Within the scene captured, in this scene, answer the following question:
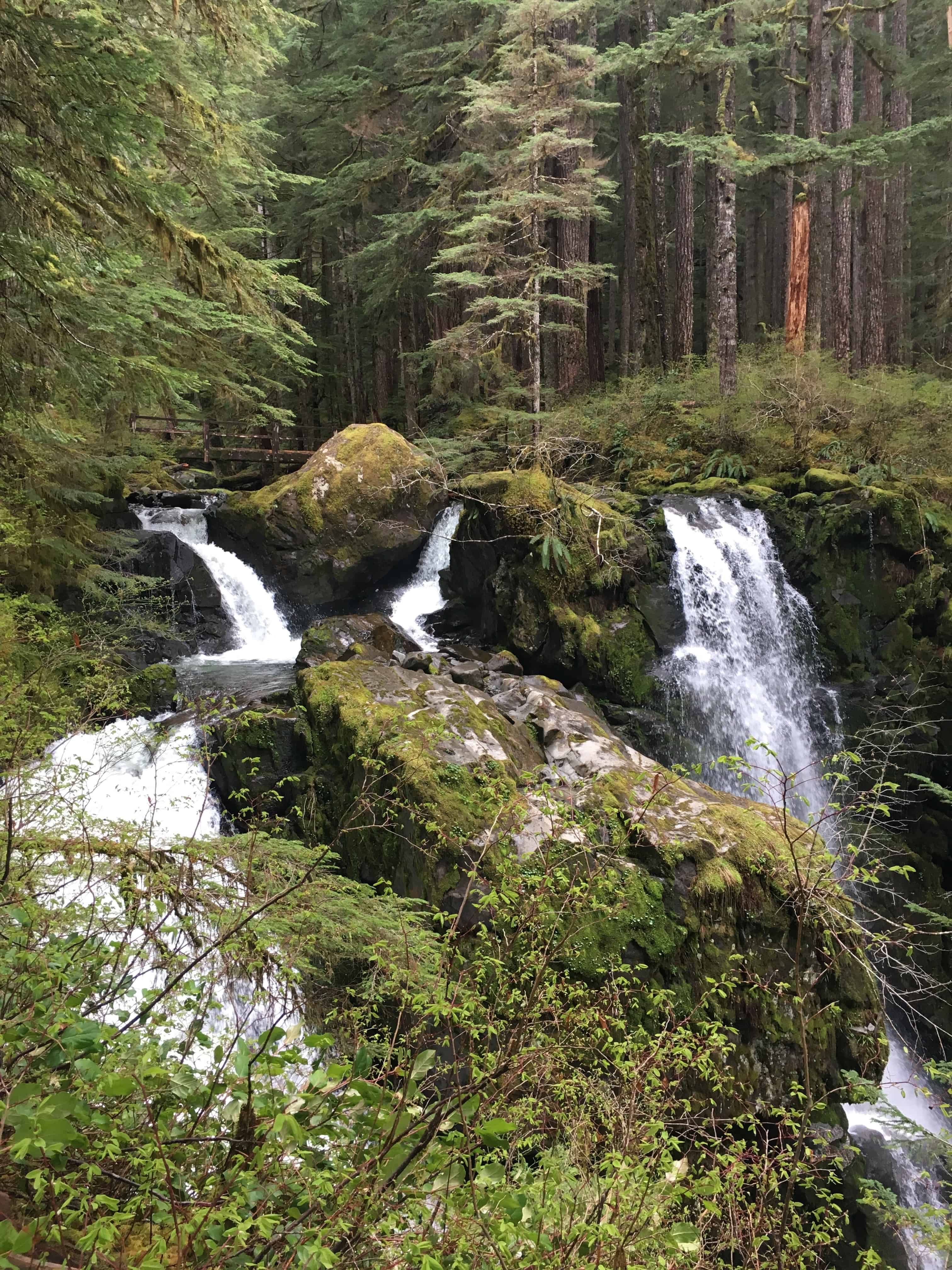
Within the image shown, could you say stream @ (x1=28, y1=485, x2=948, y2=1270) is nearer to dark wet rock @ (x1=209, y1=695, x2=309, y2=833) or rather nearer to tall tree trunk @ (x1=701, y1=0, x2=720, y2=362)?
dark wet rock @ (x1=209, y1=695, x2=309, y2=833)

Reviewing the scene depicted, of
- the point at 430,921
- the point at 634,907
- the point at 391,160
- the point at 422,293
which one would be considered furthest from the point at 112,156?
the point at 422,293

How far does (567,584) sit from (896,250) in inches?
722

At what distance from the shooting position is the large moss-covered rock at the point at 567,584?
35.1 feet

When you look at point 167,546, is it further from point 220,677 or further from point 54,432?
point 54,432

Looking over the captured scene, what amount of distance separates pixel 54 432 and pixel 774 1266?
7.39 meters

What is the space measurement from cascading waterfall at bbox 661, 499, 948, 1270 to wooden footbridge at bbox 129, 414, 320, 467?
927cm

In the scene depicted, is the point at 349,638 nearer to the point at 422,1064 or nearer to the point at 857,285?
the point at 422,1064

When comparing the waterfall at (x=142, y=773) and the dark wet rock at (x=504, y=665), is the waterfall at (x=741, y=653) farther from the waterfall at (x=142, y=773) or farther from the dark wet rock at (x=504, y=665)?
the waterfall at (x=142, y=773)

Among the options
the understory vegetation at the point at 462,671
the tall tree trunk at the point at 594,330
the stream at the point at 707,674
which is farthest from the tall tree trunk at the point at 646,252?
the stream at the point at 707,674

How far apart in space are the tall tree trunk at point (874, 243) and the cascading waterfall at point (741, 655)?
25.3 feet

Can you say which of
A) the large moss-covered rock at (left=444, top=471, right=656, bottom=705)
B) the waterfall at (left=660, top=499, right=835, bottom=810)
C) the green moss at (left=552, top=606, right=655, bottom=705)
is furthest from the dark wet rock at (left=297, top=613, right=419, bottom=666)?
A: the waterfall at (left=660, top=499, right=835, bottom=810)

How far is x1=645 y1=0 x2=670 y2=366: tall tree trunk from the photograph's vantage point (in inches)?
680

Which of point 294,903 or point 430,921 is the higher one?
point 294,903

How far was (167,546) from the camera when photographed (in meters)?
12.4
